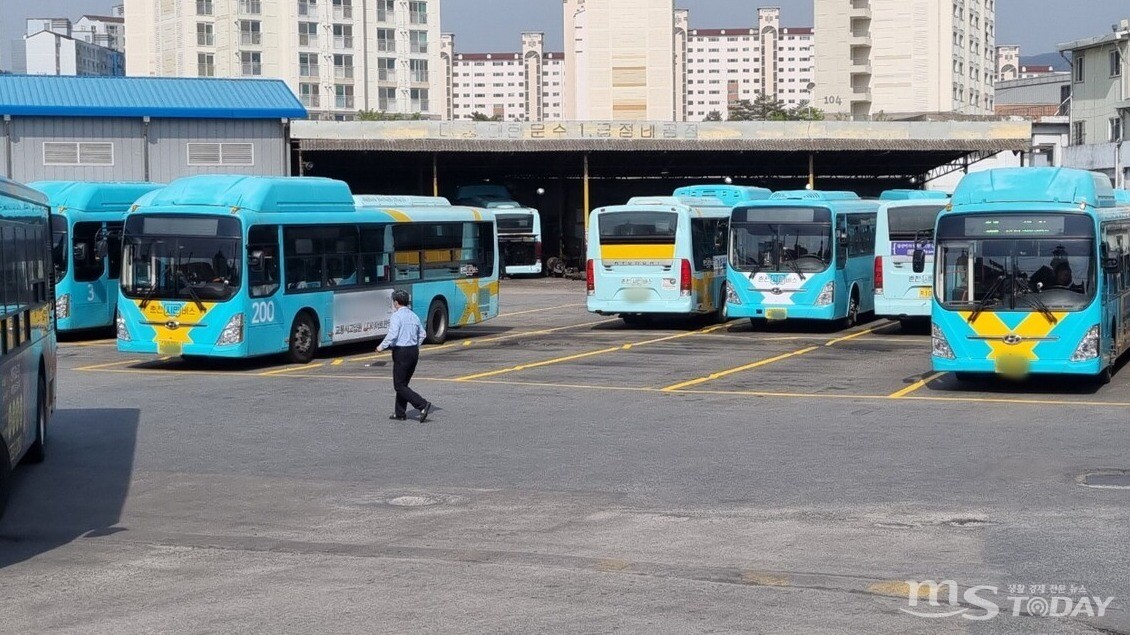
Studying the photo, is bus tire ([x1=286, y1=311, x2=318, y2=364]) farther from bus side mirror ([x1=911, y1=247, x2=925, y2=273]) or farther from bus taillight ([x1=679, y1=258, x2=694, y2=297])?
bus side mirror ([x1=911, y1=247, x2=925, y2=273])

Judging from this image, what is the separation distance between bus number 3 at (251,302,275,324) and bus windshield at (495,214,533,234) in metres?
33.0

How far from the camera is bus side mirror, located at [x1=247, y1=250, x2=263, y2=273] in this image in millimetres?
22422

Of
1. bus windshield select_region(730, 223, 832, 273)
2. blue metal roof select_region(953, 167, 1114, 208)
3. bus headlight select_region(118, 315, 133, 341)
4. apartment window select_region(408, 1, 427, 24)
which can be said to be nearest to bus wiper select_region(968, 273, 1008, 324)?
blue metal roof select_region(953, 167, 1114, 208)

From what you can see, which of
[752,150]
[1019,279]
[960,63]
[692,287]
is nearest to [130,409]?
[1019,279]

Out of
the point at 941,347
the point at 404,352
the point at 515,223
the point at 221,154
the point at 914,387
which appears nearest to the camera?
the point at 404,352

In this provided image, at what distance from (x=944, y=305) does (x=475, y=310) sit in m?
12.6

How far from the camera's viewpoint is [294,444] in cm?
1516

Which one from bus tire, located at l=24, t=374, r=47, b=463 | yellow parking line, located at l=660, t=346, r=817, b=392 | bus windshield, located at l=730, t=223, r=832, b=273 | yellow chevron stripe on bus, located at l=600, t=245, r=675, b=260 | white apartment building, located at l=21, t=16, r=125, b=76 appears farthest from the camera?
white apartment building, located at l=21, t=16, r=125, b=76

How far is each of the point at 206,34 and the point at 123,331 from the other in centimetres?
8570

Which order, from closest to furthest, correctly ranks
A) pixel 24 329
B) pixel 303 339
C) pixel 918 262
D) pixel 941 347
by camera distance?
1. pixel 24 329
2. pixel 941 347
3. pixel 918 262
4. pixel 303 339

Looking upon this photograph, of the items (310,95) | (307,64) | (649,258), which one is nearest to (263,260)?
(649,258)

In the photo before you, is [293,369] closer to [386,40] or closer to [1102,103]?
[1102,103]

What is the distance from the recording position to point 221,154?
45219 millimetres

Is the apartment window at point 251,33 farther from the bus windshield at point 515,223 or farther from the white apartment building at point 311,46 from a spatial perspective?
the bus windshield at point 515,223
